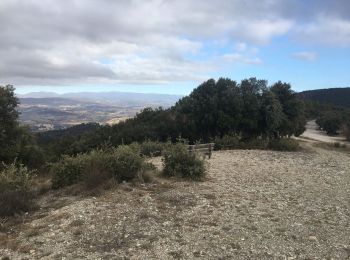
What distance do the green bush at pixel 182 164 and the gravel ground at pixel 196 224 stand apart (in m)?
0.50

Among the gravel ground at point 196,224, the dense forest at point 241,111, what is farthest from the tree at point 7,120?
the gravel ground at point 196,224

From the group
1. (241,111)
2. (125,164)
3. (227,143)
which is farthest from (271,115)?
(125,164)

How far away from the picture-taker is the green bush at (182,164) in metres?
13.6

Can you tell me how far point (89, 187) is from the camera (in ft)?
38.2

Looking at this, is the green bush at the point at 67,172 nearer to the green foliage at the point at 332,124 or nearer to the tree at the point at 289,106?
the tree at the point at 289,106

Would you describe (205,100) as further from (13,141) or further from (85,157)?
(85,157)

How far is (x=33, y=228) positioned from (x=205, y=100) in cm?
2381

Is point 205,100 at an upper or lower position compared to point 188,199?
upper

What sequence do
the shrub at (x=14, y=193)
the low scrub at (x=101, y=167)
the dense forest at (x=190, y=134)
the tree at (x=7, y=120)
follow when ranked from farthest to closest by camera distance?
the tree at (x=7, y=120)
the dense forest at (x=190, y=134)
the low scrub at (x=101, y=167)
the shrub at (x=14, y=193)

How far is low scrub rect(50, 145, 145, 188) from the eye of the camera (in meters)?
12.4

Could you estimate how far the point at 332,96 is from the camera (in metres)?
112

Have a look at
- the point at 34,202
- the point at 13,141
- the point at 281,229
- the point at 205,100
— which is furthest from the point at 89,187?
the point at 205,100

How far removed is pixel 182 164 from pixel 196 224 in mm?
5055

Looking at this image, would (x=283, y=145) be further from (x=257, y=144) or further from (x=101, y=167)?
(x=101, y=167)
